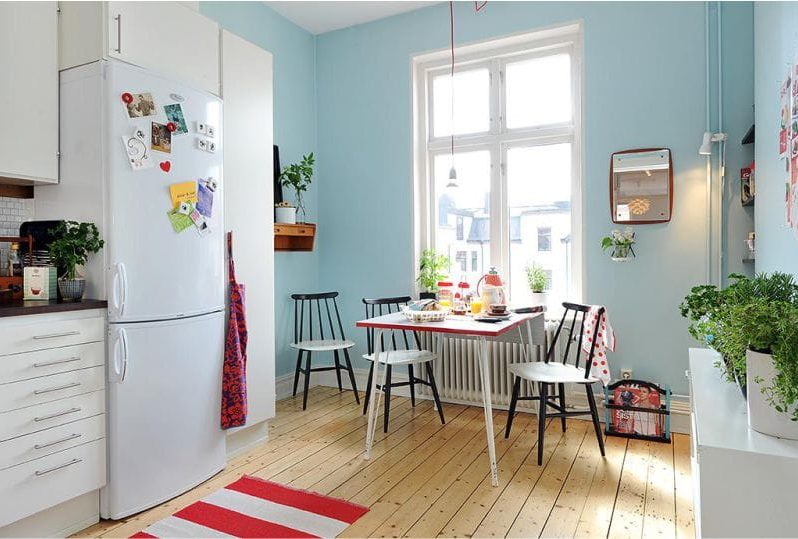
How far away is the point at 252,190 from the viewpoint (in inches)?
123

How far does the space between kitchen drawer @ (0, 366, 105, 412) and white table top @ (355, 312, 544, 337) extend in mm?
1267

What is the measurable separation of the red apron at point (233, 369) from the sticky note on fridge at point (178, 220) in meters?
0.36

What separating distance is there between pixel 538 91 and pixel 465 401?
2399mm

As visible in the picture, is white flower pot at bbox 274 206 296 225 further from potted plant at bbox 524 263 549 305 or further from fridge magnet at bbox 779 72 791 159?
fridge magnet at bbox 779 72 791 159

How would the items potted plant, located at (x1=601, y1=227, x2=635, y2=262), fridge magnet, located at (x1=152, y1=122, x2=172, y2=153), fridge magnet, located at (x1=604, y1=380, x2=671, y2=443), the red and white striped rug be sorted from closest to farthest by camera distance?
1. the red and white striped rug
2. fridge magnet, located at (x1=152, y1=122, x2=172, y2=153)
3. fridge magnet, located at (x1=604, y1=380, x2=671, y2=443)
4. potted plant, located at (x1=601, y1=227, x2=635, y2=262)

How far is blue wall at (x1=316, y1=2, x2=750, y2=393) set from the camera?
3.36 metres

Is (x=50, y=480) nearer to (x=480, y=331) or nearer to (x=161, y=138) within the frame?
(x=161, y=138)

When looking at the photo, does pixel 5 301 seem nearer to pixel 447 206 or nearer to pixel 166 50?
pixel 166 50

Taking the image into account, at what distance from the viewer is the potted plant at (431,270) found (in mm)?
4137

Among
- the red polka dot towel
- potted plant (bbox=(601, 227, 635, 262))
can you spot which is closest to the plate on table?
the red polka dot towel

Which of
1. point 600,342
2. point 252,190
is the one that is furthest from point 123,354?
point 600,342

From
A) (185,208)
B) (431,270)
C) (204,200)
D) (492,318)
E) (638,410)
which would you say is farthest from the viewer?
(431,270)

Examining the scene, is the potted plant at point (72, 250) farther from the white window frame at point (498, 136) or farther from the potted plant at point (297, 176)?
the white window frame at point (498, 136)

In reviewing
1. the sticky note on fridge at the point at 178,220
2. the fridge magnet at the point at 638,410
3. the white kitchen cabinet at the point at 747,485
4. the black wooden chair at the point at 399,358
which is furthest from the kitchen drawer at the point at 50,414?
the fridge magnet at the point at 638,410
